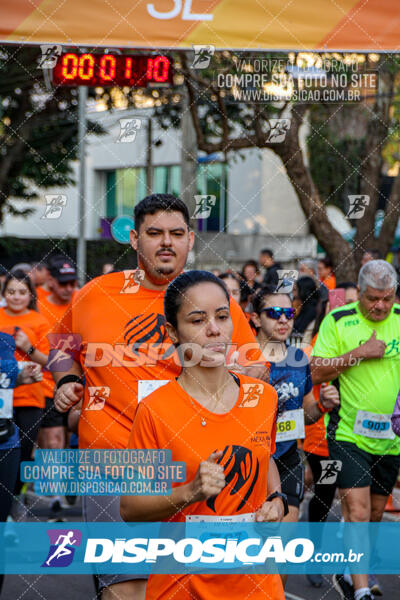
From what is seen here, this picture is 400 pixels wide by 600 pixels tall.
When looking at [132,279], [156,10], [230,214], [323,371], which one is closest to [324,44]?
[156,10]

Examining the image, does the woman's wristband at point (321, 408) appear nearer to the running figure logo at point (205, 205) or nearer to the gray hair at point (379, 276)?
the gray hair at point (379, 276)

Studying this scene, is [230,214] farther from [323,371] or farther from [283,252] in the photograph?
[323,371]

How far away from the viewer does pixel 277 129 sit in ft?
24.7

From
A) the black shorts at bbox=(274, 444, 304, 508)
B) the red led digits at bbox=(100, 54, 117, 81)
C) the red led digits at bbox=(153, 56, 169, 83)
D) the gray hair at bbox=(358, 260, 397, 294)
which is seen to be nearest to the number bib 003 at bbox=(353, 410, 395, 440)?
the black shorts at bbox=(274, 444, 304, 508)

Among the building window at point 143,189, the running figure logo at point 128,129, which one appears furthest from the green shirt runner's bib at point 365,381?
the building window at point 143,189

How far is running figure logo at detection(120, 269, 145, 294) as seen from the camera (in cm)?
427

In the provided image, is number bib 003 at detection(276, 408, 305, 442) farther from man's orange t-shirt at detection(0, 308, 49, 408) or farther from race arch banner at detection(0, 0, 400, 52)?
man's orange t-shirt at detection(0, 308, 49, 408)

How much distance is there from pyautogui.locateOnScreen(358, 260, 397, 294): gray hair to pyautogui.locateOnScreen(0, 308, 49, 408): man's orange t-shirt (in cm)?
296

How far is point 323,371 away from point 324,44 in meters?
2.12

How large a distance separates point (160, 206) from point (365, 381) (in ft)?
7.53

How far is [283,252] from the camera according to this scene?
2683 centimetres

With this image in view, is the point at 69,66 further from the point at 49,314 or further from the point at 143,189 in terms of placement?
the point at 143,189

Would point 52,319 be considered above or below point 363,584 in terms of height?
above

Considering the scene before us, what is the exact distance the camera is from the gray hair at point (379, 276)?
18.7ft
